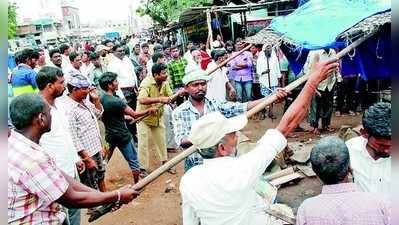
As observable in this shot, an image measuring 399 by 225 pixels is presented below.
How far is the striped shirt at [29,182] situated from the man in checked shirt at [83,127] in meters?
2.42

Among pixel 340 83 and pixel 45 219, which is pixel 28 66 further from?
pixel 340 83

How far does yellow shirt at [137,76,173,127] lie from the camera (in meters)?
6.78

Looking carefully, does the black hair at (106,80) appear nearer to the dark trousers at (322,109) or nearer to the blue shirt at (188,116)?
the blue shirt at (188,116)

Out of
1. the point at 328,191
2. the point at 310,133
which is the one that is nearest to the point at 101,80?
the point at 328,191

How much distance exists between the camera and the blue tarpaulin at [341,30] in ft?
15.0

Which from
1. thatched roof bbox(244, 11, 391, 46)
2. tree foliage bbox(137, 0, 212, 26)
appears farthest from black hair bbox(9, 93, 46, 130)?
tree foliage bbox(137, 0, 212, 26)

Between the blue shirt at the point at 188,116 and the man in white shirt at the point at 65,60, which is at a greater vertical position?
the man in white shirt at the point at 65,60

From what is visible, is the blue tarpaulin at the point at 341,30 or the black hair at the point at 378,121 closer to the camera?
the black hair at the point at 378,121

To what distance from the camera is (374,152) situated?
2639 millimetres

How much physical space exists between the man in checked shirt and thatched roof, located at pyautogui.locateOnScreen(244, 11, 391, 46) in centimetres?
229

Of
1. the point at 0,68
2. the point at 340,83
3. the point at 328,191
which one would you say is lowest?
the point at 340,83

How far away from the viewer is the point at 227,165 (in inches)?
92.5

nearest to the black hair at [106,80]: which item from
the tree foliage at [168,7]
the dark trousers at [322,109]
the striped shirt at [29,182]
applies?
the striped shirt at [29,182]

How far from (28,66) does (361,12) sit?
5.23 meters
